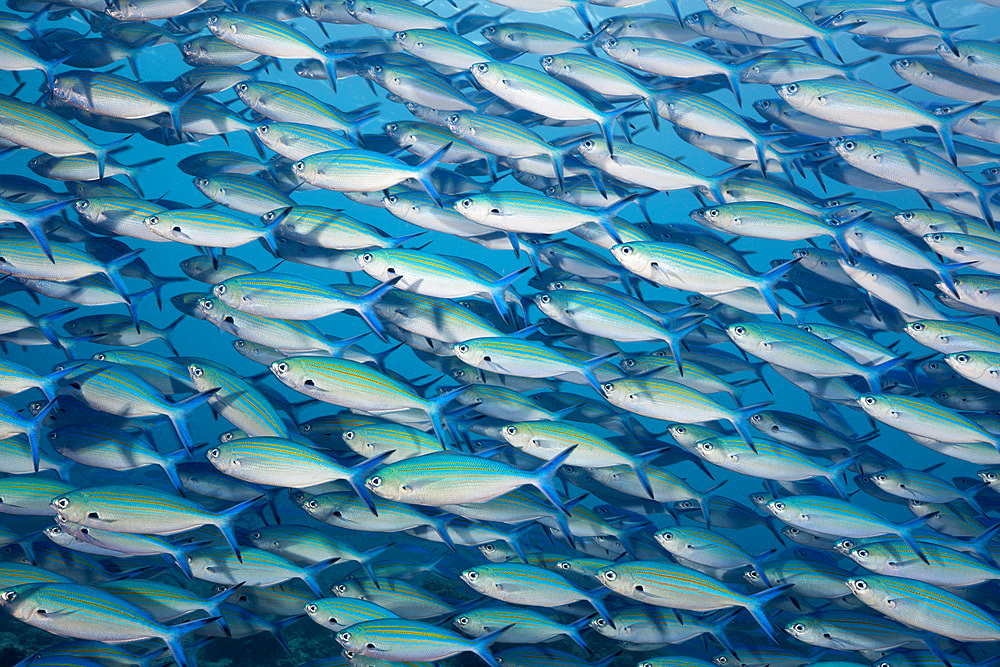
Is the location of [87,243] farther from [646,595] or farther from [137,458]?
[646,595]

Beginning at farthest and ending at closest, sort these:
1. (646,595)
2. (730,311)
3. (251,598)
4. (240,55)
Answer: (730,311) → (240,55) → (251,598) → (646,595)

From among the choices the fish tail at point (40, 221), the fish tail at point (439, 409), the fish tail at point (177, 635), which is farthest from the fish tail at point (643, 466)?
the fish tail at point (40, 221)

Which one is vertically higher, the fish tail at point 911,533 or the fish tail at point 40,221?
the fish tail at point 40,221

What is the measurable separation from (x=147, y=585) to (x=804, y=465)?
4.18 meters

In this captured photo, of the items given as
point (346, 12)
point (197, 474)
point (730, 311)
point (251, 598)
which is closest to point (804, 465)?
point (730, 311)

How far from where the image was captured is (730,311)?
462cm

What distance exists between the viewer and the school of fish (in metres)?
3.41

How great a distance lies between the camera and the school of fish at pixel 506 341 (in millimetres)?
3414

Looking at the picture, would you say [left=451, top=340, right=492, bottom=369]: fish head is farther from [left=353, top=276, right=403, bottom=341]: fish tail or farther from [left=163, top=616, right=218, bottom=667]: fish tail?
[left=163, top=616, right=218, bottom=667]: fish tail

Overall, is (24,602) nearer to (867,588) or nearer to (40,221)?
(40,221)

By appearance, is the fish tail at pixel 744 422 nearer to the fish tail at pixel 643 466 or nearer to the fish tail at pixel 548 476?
the fish tail at pixel 643 466

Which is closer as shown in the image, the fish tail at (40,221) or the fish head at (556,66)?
the fish tail at (40,221)

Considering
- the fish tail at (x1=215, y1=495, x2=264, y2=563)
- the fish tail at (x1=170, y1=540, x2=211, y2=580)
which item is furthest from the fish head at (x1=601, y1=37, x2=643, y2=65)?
the fish tail at (x1=170, y1=540, x2=211, y2=580)

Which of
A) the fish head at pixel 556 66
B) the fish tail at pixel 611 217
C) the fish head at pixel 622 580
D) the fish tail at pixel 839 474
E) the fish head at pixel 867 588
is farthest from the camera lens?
the fish head at pixel 556 66
